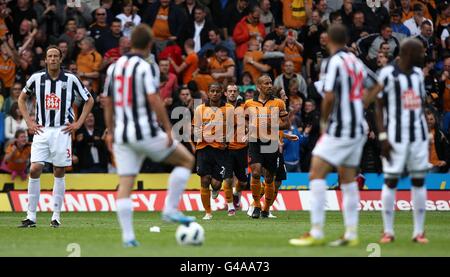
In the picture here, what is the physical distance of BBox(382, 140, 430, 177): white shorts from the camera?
42.6ft

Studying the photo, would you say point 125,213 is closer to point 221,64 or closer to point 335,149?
point 335,149

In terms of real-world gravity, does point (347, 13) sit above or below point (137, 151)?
above

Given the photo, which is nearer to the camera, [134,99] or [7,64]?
[134,99]

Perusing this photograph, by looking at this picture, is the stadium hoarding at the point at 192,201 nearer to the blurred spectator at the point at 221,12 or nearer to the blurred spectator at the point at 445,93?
the blurred spectator at the point at 445,93

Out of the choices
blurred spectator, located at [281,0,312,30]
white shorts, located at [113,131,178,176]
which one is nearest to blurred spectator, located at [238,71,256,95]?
blurred spectator, located at [281,0,312,30]

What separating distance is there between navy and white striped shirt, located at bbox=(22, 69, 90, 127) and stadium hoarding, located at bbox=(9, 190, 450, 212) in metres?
6.40

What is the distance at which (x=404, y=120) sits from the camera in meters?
12.9

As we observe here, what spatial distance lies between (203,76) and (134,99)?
45.3 feet

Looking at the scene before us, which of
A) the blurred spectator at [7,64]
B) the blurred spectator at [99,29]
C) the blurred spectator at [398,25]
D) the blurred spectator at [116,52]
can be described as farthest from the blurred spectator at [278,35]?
the blurred spectator at [7,64]

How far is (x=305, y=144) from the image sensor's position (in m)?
25.0

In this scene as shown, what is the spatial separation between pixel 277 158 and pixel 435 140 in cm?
651

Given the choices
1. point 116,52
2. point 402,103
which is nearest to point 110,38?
point 116,52

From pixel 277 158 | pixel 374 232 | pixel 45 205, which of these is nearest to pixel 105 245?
pixel 374 232

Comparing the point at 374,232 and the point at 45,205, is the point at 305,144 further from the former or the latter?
the point at 374,232
